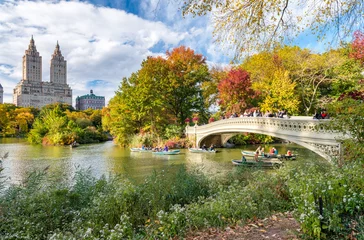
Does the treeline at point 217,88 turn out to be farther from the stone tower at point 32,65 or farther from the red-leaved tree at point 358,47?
the stone tower at point 32,65

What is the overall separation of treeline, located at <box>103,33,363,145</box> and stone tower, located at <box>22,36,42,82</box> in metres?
108

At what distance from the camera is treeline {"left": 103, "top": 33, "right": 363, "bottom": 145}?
82.6 ft

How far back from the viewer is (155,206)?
503cm

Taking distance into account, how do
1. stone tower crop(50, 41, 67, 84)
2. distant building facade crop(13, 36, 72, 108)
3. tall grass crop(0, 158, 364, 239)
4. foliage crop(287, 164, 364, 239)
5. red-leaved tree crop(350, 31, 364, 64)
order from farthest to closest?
stone tower crop(50, 41, 67, 84), distant building facade crop(13, 36, 72, 108), red-leaved tree crop(350, 31, 364, 64), tall grass crop(0, 158, 364, 239), foliage crop(287, 164, 364, 239)

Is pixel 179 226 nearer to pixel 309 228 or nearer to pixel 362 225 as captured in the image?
pixel 309 228

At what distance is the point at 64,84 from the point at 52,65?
10.8m

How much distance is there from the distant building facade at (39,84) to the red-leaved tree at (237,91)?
358 ft

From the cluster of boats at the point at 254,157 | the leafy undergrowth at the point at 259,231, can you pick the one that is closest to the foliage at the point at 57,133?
the cluster of boats at the point at 254,157

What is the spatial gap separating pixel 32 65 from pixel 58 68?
11566mm

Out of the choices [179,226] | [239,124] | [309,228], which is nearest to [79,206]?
[179,226]

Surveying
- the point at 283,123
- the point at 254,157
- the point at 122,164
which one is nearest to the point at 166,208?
the point at 283,123

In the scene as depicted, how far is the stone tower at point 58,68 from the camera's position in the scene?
12888 cm

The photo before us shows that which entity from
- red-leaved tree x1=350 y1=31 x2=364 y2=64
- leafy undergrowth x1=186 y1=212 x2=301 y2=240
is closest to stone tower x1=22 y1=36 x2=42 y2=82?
red-leaved tree x1=350 y1=31 x2=364 y2=64

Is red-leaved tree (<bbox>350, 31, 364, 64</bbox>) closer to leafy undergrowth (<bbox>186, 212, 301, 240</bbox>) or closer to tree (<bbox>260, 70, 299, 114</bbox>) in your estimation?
tree (<bbox>260, 70, 299, 114</bbox>)
